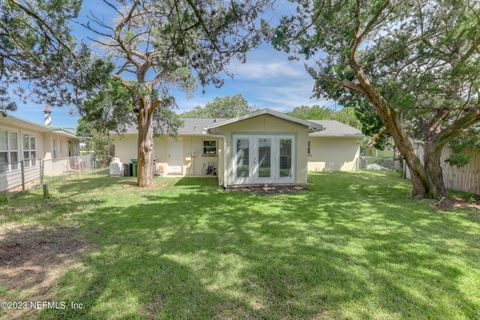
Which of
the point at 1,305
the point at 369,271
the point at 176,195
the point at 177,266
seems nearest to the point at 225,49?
the point at 177,266

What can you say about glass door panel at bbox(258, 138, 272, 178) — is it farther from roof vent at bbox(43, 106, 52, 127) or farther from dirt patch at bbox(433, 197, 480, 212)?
roof vent at bbox(43, 106, 52, 127)

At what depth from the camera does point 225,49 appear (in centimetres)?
496

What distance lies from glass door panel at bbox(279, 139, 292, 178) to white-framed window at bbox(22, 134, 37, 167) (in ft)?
38.1

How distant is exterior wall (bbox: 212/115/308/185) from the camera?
10.1 metres

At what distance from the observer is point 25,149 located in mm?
12719

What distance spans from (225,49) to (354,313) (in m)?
4.57

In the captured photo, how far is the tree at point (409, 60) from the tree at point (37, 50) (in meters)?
4.50

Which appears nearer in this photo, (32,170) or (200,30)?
(200,30)

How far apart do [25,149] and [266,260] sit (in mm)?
14195

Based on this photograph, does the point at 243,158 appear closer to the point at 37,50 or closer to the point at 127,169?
the point at 37,50

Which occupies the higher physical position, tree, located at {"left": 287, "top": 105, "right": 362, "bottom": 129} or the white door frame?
tree, located at {"left": 287, "top": 105, "right": 362, "bottom": 129}

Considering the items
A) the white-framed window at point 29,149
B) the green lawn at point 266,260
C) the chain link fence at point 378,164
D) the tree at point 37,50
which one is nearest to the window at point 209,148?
the green lawn at point 266,260

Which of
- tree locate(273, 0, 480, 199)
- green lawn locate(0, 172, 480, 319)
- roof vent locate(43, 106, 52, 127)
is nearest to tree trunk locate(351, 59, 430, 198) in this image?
tree locate(273, 0, 480, 199)

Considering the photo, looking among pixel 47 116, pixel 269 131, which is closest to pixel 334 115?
pixel 269 131
